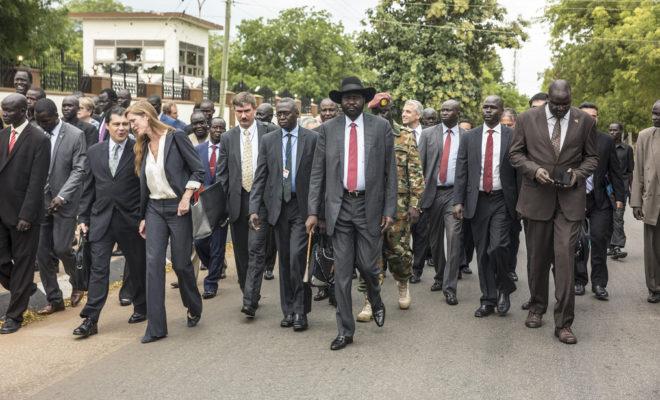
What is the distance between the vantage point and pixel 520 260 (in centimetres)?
1298

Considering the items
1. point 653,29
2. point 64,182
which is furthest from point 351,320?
point 653,29

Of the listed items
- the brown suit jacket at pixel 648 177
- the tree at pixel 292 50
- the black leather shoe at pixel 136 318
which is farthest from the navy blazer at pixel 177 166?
the tree at pixel 292 50

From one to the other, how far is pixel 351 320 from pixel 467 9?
93.3 feet

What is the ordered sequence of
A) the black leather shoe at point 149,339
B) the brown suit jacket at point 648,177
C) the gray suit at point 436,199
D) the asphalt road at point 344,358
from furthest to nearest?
the gray suit at point 436,199
the brown suit jacket at point 648,177
the black leather shoe at point 149,339
the asphalt road at point 344,358

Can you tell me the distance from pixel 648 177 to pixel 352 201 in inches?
159

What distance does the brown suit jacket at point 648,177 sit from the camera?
369 inches

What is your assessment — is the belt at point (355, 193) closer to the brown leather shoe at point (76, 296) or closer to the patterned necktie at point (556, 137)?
the patterned necktie at point (556, 137)

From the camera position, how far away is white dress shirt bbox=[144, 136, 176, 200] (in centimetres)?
761

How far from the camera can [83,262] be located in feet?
27.5

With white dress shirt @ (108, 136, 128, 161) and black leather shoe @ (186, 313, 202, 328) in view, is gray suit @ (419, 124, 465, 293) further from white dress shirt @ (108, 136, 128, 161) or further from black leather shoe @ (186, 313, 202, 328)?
white dress shirt @ (108, 136, 128, 161)

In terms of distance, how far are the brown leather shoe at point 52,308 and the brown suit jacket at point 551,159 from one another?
4.91 m

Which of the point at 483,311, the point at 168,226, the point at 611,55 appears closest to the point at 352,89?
the point at 168,226

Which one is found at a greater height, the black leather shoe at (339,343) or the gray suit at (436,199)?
the gray suit at (436,199)

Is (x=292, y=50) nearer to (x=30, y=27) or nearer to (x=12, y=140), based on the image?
(x=30, y=27)
